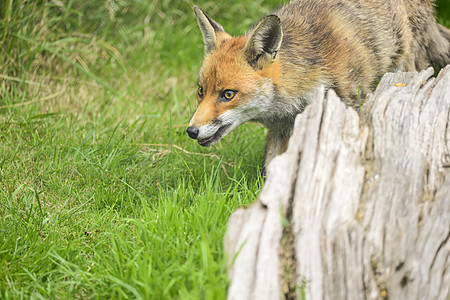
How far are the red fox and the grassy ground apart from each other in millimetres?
569

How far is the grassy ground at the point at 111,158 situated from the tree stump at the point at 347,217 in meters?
0.28

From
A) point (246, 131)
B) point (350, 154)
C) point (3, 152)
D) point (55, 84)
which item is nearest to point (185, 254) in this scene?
point (350, 154)

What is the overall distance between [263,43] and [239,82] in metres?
0.40

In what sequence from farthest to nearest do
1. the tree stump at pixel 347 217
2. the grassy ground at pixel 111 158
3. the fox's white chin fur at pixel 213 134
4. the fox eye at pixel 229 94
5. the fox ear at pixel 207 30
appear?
the fox ear at pixel 207 30
the fox eye at pixel 229 94
the fox's white chin fur at pixel 213 134
the grassy ground at pixel 111 158
the tree stump at pixel 347 217

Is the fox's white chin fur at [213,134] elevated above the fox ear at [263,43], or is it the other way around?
the fox ear at [263,43]

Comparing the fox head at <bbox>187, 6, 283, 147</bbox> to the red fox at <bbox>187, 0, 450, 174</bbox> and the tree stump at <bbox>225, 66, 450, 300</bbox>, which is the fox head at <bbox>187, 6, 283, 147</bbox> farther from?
the tree stump at <bbox>225, 66, 450, 300</bbox>

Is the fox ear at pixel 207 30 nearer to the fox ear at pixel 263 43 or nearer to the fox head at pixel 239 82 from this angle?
the fox head at pixel 239 82

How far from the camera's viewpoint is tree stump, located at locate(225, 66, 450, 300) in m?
2.54

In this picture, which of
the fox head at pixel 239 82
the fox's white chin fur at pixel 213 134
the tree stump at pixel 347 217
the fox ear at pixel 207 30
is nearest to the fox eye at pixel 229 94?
the fox head at pixel 239 82

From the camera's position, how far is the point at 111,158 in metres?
4.50

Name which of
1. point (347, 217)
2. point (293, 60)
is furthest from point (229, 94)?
point (347, 217)

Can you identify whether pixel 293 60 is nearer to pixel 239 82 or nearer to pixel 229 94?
pixel 239 82

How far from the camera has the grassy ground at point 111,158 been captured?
2.93 m

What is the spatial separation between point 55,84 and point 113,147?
1962 millimetres
